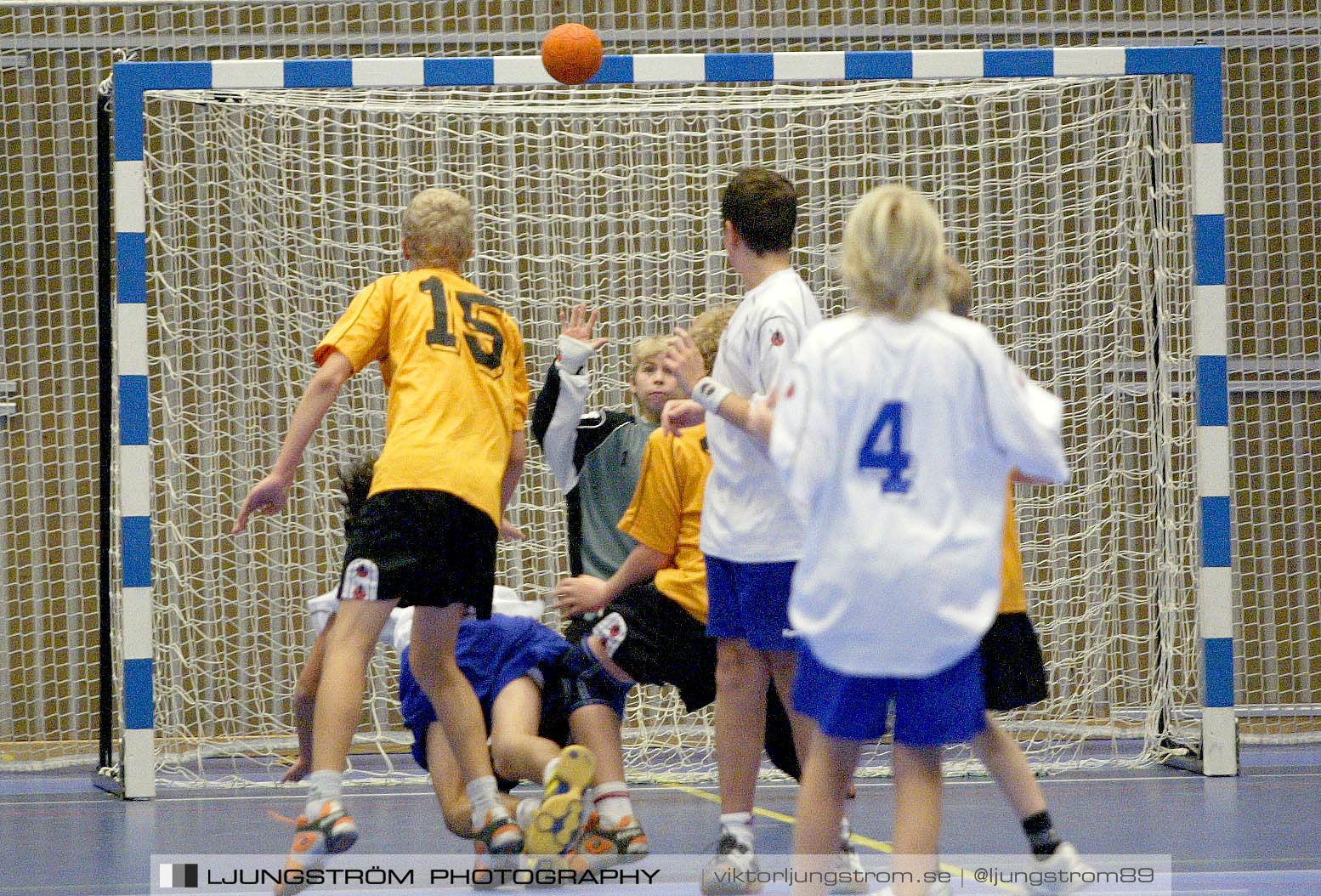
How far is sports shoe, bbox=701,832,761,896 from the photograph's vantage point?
3061 millimetres

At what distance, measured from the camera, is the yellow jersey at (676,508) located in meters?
3.66

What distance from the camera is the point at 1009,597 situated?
3.13 metres

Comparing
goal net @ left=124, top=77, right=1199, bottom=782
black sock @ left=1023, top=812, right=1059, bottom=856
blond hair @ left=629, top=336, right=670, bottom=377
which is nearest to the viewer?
black sock @ left=1023, top=812, right=1059, bottom=856

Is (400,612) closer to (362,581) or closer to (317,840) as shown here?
(362,581)

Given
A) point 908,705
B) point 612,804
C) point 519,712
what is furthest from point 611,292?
point 908,705

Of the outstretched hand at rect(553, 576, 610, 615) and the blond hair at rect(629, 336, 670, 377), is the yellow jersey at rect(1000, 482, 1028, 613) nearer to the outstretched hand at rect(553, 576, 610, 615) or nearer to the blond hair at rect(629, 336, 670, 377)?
the outstretched hand at rect(553, 576, 610, 615)

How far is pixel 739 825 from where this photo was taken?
10.4 ft

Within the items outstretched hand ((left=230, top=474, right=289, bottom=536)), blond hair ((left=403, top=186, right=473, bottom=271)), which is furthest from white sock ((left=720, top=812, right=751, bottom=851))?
blond hair ((left=403, top=186, right=473, bottom=271))

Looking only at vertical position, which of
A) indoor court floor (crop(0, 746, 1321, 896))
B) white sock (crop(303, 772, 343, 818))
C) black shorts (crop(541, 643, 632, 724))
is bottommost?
indoor court floor (crop(0, 746, 1321, 896))

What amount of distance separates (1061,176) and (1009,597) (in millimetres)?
4278

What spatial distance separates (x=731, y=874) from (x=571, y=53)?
2.49 meters

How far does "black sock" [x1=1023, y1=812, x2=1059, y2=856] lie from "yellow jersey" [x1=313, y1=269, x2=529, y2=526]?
4.41 feet

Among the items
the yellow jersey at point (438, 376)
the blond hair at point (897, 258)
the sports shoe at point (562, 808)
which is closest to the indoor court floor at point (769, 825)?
the sports shoe at point (562, 808)

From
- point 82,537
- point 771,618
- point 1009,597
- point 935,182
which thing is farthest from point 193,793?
point 935,182
